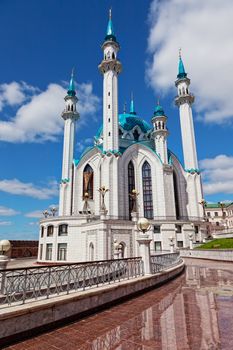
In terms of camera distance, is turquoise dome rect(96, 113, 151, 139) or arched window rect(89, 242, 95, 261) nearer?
arched window rect(89, 242, 95, 261)

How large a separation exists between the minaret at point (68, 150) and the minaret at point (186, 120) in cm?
2217

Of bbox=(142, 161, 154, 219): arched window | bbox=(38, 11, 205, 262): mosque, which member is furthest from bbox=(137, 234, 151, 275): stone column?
bbox=(142, 161, 154, 219): arched window

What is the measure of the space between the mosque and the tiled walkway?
22874mm

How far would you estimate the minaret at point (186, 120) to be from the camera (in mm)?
44750

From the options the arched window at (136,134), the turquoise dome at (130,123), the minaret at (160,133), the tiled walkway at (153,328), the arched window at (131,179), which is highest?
the turquoise dome at (130,123)

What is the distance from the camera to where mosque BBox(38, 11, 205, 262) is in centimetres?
3216

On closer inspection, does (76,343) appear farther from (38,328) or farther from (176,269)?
(176,269)

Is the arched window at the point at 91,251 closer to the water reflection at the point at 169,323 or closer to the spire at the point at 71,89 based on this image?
the water reflection at the point at 169,323

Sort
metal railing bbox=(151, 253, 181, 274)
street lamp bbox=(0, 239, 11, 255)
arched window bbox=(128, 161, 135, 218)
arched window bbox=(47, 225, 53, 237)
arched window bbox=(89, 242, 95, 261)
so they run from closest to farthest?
1. street lamp bbox=(0, 239, 11, 255)
2. metal railing bbox=(151, 253, 181, 274)
3. arched window bbox=(89, 242, 95, 261)
4. arched window bbox=(47, 225, 53, 237)
5. arched window bbox=(128, 161, 135, 218)

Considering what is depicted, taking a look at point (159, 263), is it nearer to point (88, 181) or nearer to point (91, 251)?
Result: point (91, 251)

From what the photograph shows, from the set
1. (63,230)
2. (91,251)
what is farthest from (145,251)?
(63,230)

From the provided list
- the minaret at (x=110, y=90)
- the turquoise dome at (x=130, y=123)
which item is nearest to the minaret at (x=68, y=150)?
the turquoise dome at (x=130, y=123)

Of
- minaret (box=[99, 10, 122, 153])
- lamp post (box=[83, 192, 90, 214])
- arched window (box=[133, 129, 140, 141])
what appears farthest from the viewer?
arched window (box=[133, 129, 140, 141])

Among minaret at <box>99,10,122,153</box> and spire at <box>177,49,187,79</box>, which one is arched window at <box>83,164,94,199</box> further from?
spire at <box>177,49,187,79</box>
